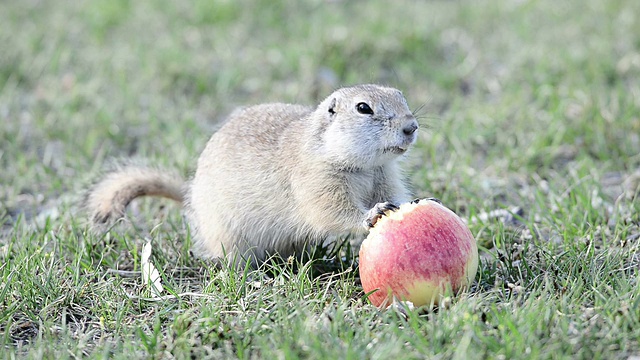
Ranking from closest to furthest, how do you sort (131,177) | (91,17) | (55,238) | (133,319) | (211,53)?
(133,319)
(55,238)
(131,177)
(211,53)
(91,17)

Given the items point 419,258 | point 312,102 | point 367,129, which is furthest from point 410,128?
point 312,102

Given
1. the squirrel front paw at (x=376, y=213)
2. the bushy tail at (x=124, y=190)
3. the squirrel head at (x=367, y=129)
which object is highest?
the squirrel head at (x=367, y=129)

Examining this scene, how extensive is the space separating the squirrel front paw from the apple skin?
10 centimetres

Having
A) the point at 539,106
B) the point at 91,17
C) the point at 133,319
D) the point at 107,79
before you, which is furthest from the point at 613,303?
the point at 91,17

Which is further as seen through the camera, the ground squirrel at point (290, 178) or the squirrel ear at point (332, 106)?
the squirrel ear at point (332, 106)

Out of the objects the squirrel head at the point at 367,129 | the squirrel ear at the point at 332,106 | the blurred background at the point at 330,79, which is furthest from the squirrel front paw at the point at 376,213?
the blurred background at the point at 330,79

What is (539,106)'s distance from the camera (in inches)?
228

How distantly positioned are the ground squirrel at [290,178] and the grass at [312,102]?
0.19m

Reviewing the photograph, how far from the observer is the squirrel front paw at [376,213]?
3.38 metres

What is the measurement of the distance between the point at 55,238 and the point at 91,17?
13.6 ft

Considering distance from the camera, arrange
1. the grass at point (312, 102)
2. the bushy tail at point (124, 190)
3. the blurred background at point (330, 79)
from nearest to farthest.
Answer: the grass at point (312, 102) < the bushy tail at point (124, 190) < the blurred background at point (330, 79)

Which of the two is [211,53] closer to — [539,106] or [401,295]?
[539,106]

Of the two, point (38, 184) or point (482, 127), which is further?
point (482, 127)

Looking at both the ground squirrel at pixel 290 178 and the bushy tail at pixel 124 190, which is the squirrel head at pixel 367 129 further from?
the bushy tail at pixel 124 190
